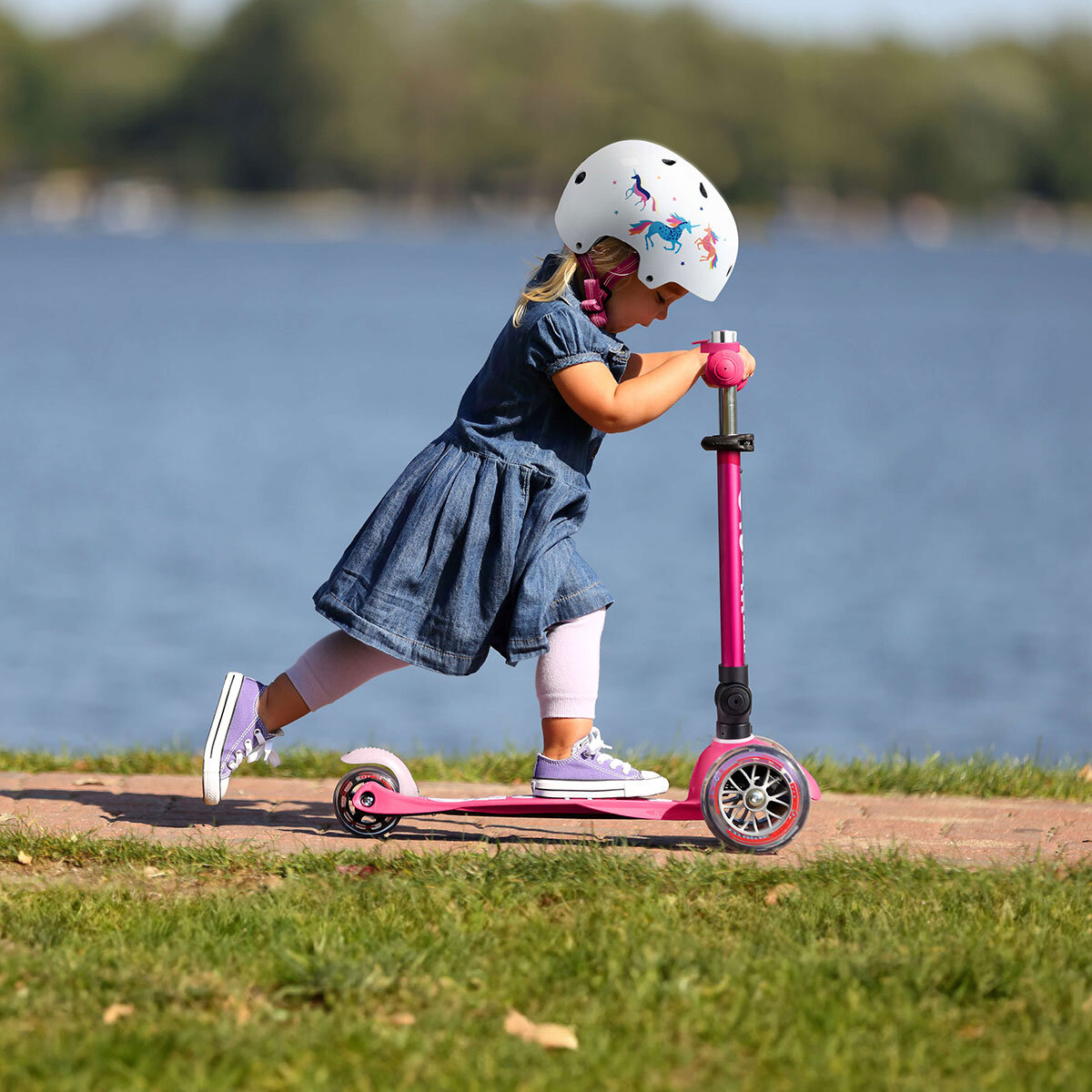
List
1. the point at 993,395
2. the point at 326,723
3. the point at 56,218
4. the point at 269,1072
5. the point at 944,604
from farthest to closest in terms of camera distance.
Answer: the point at 56,218 < the point at 993,395 < the point at 944,604 < the point at 326,723 < the point at 269,1072

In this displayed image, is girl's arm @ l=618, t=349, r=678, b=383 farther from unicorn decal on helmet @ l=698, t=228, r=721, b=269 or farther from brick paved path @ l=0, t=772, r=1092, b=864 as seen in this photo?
brick paved path @ l=0, t=772, r=1092, b=864

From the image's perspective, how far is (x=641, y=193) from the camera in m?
4.20

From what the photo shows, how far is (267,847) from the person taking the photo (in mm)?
4246

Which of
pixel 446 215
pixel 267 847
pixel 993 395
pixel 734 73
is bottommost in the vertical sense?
pixel 267 847

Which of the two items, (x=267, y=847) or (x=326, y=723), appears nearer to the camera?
(x=267, y=847)

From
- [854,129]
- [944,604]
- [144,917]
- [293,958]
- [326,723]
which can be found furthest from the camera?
[854,129]

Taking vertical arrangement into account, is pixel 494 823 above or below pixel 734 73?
below

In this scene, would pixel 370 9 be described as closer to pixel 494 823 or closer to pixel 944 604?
pixel 944 604

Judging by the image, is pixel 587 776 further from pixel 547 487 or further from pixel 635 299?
pixel 635 299

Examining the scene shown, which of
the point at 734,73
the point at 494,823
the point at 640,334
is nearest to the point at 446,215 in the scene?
the point at 734,73

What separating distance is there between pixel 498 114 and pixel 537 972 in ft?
502

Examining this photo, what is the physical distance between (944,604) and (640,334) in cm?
2219

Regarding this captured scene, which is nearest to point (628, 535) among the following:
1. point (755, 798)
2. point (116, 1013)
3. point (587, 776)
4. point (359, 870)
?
point (587, 776)

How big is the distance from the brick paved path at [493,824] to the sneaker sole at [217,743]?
14 centimetres
